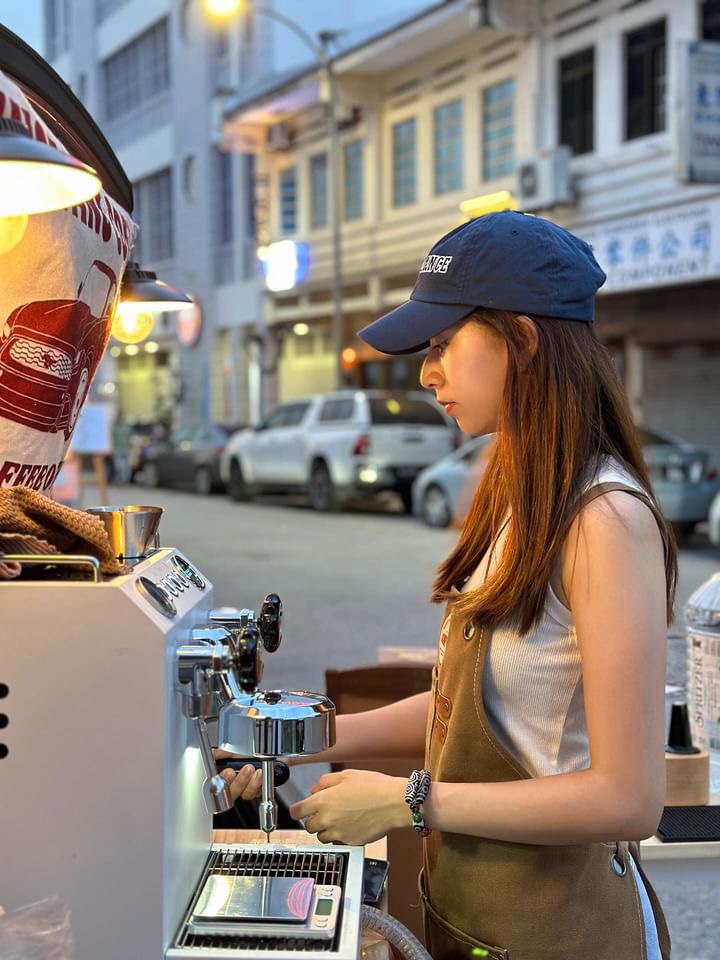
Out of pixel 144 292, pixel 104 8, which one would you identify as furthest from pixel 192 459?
pixel 104 8

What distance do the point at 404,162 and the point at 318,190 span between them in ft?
11.3

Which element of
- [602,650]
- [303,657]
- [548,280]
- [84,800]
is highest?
[548,280]

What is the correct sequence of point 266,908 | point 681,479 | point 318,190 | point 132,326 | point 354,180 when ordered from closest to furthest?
1. point 266,908
2. point 132,326
3. point 681,479
4. point 354,180
5. point 318,190

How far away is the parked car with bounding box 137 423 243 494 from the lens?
20531 mm

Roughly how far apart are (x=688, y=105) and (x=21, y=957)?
43.0ft

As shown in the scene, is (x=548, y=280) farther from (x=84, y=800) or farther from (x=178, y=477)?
(x=178, y=477)

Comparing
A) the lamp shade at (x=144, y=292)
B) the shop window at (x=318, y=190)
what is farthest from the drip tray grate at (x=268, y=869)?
the shop window at (x=318, y=190)

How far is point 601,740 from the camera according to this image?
4.55 feet

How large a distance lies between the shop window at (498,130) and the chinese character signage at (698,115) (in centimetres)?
596

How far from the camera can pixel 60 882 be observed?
4.09ft

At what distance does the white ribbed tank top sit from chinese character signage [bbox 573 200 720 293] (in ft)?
44.2

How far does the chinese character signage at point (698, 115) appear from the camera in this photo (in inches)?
503

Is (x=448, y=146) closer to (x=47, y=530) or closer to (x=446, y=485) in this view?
(x=446, y=485)

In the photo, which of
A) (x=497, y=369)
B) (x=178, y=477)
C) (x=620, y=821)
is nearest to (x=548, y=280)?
(x=497, y=369)
